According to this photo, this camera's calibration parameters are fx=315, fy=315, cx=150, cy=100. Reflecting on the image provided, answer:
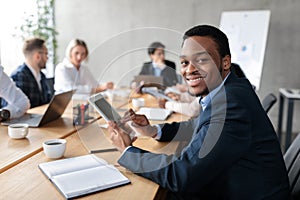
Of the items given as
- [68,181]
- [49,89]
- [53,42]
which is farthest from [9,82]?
[53,42]

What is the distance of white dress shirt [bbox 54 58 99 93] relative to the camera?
128 inches

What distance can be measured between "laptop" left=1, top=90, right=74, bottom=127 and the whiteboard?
8.28 ft

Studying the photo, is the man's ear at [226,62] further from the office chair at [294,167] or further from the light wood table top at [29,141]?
the light wood table top at [29,141]

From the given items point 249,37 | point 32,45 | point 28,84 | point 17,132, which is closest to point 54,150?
point 17,132

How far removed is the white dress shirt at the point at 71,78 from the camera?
3254mm

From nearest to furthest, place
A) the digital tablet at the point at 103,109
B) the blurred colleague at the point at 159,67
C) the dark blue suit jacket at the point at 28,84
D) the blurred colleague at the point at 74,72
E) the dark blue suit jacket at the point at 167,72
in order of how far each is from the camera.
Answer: the digital tablet at the point at 103,109, the dark blue suit jacket at the point at 28,84, the blurred colleague at the point at 74,72, the dark blue suit jacket at the point at 167,72, the blurred colleague at the point at 159,67

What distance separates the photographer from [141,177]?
1.13 m

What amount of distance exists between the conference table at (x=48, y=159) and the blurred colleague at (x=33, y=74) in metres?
0.87

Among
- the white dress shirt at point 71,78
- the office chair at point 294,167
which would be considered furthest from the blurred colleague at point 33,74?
the office chair at point 294,167

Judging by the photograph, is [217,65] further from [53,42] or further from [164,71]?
[53,42]

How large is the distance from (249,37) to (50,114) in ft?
9.44

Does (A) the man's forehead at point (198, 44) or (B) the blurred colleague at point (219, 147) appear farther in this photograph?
(A) the man's forehead at point (198, 44)

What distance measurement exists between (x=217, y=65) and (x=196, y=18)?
137 inches

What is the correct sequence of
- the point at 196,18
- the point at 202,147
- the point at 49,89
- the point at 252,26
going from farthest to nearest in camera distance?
1. the point at 196,18
2. the point at 252,26
3. the point at 49,89
4. the point at 202,147
